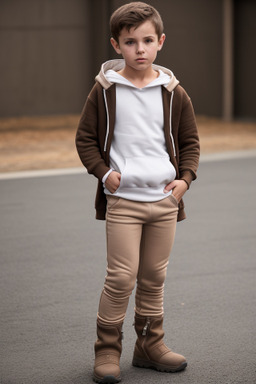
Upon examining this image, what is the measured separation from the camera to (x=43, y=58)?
65.0ft

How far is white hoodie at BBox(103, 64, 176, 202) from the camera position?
3.49 meters

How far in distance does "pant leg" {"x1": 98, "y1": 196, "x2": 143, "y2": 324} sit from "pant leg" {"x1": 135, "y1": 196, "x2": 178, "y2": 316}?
8 centimetres

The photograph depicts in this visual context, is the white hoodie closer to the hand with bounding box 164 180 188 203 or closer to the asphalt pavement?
the hand with bounding box 164 180 188 203

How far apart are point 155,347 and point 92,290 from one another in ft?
5.22

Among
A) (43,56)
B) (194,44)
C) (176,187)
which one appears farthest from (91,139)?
(43,56)

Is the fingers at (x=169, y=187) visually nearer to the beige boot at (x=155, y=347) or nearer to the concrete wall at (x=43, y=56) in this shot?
the beige boot at (x=155, y=347)

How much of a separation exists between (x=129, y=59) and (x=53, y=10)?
666 inches

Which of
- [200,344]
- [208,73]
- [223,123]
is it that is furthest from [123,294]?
[208,73]

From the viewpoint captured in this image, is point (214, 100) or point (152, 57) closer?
point (152, 57)

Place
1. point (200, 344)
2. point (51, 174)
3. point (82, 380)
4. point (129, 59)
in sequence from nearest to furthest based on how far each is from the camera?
point (129, 59) < point (82, 380) < point (200, 344) < point (51, 174)

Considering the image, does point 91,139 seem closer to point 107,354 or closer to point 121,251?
point 121,251

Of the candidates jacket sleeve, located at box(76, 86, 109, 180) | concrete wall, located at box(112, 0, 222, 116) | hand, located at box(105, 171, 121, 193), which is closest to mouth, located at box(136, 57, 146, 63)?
jacket sleeve, located at box(76, 86, 109, 180)

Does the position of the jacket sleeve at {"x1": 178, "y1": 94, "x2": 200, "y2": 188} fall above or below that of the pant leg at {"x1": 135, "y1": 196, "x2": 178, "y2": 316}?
above

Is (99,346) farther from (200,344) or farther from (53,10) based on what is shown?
(53,10)
